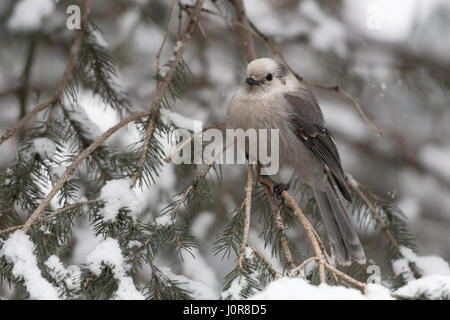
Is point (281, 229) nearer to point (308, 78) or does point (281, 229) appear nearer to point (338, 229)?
point (338, 229)

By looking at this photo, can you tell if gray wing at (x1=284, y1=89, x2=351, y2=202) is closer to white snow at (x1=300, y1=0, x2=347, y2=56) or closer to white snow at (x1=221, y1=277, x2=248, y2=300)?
white snow at (x1=300, y1=0, x2=347, y2=56)

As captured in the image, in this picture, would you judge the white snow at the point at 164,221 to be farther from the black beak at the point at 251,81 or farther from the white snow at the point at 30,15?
the white snow at the point at 30,15

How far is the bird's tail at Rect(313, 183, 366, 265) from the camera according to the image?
2205 millimetres

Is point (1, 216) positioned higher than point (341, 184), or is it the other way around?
point (341, 184)

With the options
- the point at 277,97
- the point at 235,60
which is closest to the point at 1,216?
the point at 277,97

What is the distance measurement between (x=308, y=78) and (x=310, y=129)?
1488mm

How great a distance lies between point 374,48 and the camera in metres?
4.25

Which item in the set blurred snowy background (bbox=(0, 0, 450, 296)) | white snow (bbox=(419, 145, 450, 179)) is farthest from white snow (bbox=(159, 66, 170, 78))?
white snow (bbox=(419, 145, 450, 179))

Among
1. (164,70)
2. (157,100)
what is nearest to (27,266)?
(157,100)

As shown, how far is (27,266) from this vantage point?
1.42 meters

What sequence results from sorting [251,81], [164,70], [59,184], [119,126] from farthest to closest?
[251,81] < [164,70] < [119,126] < [59,184]
